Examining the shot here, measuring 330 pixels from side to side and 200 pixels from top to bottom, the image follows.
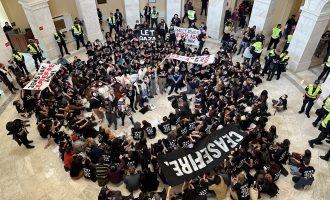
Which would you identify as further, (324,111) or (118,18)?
(118,18)

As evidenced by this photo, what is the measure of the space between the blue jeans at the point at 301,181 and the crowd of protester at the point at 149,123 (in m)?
0.03

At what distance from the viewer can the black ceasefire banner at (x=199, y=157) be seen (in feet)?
25.2

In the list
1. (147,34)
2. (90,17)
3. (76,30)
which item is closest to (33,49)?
(76,30)

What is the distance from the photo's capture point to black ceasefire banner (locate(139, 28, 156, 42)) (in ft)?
46.9

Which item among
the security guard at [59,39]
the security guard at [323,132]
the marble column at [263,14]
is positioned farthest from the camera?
the security guard at [59,39]

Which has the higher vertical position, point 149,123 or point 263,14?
point 263,14

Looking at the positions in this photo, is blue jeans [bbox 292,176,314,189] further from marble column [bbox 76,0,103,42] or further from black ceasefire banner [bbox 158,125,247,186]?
marble column [bbox 76,0,103,42]

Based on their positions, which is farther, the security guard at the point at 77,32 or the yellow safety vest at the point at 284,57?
the security guard at the point at 77,32

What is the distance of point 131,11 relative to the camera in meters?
18.1

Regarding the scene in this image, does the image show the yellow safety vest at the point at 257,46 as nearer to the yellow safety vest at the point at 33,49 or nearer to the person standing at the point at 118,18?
the person standing at the point at 118,18

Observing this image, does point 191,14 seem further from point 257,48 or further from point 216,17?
point 257,48

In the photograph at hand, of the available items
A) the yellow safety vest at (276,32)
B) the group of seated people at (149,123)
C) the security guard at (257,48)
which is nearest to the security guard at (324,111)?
the group of seated people at (149,123)

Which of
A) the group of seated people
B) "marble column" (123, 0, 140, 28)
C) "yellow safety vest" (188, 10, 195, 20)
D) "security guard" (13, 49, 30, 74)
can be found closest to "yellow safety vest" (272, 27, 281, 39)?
the group of seated people

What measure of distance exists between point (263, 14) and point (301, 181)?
9.92 metres
